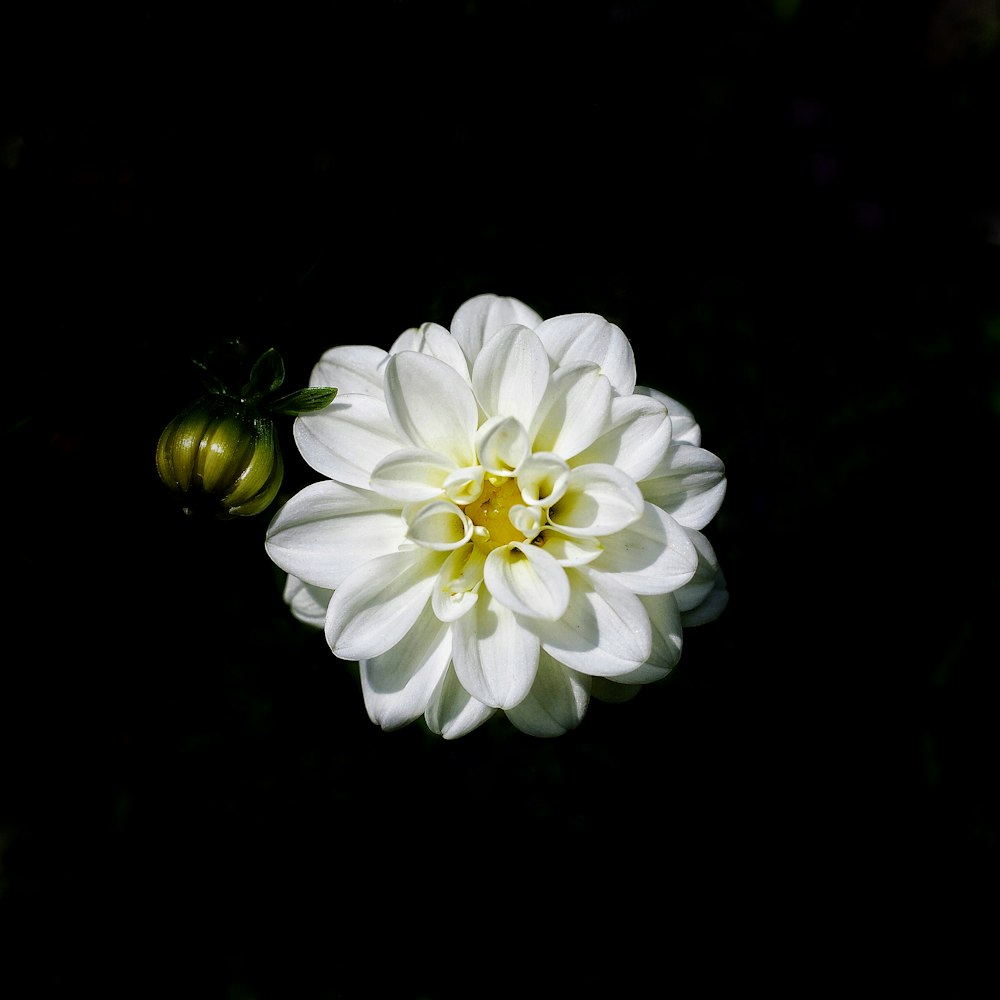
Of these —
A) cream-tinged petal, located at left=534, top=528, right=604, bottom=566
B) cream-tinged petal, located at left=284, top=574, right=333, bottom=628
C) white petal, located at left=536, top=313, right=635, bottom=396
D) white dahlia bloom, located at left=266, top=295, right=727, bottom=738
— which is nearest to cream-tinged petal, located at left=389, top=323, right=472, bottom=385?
white dahlia bloom, located at left=266, top=295, right=727, bottom=738

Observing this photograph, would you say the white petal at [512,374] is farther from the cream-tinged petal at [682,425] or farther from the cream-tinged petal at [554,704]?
the cream-tinged petal at [554,704]

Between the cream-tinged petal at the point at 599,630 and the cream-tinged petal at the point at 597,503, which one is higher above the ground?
the cream-tinged petal at the point at 597,503

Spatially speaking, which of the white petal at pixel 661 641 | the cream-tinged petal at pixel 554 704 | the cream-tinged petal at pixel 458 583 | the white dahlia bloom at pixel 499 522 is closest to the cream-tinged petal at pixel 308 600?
the white dahlia bloom at pixel 499 522

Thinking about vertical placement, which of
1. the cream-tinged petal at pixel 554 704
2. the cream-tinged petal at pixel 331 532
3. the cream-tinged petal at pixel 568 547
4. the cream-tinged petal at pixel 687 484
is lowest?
the cream-tinged petal at pixel 554 704

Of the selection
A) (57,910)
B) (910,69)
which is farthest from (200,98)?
(910,69)

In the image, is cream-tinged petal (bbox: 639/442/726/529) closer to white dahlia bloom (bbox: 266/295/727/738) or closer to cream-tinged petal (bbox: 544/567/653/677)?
white dahlia bloom (bbox: 266/295/727/738)

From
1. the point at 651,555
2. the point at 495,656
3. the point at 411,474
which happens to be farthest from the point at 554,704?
the point at 411,474

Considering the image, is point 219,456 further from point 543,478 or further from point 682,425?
point 682,425
